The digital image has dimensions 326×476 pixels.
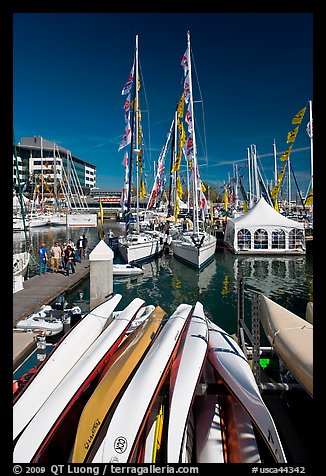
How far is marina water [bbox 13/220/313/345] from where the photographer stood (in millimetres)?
15008

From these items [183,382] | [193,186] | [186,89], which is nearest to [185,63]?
[186,89]

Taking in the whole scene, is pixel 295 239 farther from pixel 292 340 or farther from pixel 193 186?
pixel 292 340

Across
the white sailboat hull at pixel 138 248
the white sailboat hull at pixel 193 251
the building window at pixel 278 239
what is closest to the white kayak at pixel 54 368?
the white sailboat hull at pixel 193 251

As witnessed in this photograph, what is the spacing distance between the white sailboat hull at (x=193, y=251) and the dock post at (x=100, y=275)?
46.7 feet

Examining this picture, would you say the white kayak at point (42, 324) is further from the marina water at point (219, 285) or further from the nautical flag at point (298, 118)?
the nautical flag at point (298, 118)

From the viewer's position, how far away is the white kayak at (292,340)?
3912mm

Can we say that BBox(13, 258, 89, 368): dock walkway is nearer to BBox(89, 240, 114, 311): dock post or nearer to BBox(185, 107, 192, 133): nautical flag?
BBox(89, 240, 114, 311): dock post

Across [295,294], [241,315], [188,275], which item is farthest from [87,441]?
[188,275]

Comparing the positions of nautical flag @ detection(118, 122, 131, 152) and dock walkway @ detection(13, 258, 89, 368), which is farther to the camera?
nautical flag @ detection(118, 122, 131, 152)

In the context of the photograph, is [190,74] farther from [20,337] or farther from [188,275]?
[20,337]

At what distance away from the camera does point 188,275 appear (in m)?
21.8

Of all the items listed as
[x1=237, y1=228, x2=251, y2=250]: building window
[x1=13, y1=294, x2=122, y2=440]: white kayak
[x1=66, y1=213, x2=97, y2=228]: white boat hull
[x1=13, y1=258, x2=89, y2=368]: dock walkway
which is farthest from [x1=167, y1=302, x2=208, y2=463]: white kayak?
[x1=66, y1=213, x2=97, y2=228]: white boat hull

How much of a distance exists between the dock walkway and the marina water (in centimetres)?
60

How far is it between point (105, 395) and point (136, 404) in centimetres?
42
